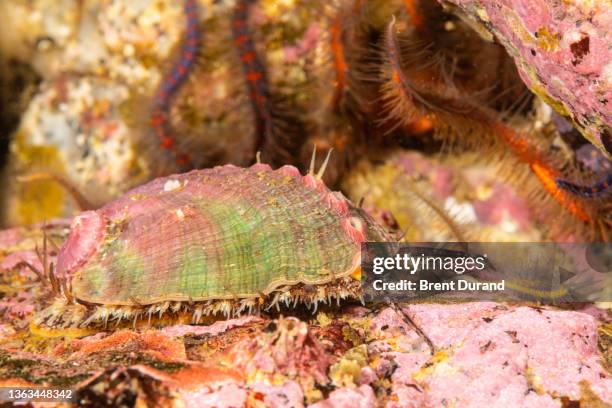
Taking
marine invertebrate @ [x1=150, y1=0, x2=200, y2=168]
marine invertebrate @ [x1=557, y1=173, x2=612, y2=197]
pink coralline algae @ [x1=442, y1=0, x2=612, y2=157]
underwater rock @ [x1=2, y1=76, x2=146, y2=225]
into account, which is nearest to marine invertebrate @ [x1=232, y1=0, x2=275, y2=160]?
marine invertebrate @ [x1=150, y1=0, x2=200, y2=168]

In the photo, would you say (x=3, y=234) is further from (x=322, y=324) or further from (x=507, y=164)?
(x=507, y=164)

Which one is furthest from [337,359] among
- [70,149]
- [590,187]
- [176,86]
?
[70,149]

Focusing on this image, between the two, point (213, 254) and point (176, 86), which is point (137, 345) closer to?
point (213, 254)

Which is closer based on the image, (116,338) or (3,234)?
(116,338)

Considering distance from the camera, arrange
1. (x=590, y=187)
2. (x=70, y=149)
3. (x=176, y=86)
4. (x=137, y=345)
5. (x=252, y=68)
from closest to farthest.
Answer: (x=137, y=345) → (x=590, y=187) → (x=252, y=68) → (x=176, y=86) → (x=70, y=149)

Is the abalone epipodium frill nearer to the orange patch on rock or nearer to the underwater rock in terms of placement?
the orange patch on rock

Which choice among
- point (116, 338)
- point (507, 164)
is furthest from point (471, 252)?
point (116, 338)
